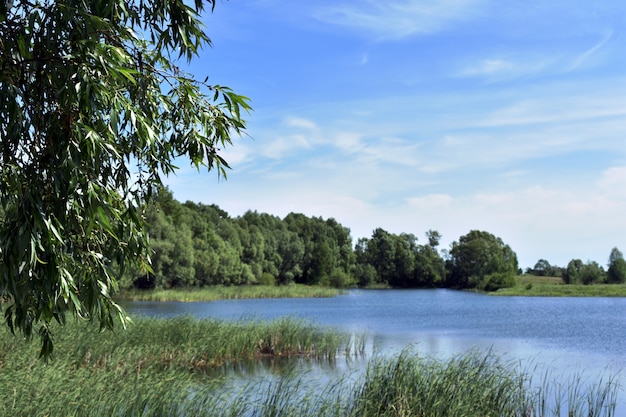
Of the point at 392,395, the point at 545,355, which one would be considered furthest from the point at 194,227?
the point at 392,395

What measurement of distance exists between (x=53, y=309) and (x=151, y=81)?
6.16 ft

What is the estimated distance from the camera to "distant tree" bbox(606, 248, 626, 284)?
7894cm

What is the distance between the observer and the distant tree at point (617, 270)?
78938 mm

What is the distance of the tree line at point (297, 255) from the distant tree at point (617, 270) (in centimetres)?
1272

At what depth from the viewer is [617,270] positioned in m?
79.2

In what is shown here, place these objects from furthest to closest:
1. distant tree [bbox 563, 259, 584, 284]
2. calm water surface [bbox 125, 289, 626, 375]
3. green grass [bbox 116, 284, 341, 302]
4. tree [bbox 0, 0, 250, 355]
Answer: distant tree [bbox 563, 259, 584, 284], green grass [bbox 116, 284, 341, 302], calm water surface [bbox 125, 289, 626, 375], tree [bbox 0, 0, 250, 355]

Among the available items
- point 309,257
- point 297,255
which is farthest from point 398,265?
point 297,255

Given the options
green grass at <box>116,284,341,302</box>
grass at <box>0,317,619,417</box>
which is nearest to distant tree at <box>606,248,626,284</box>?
green grass at <box>116,284,341,302</box>

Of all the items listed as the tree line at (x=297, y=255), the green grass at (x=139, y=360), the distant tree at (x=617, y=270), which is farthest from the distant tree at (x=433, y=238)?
the green grass at (x=139, y=360)

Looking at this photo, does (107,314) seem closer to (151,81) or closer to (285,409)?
(151,81)

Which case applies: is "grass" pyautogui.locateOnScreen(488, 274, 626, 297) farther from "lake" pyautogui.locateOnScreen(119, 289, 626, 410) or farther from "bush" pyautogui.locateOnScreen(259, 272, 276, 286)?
"bush" pyautogui.locateOnScreen(259, 272, 276, 286)

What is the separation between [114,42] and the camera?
417 cm

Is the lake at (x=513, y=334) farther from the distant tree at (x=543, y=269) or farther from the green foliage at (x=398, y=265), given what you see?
the distant tree at (x=543, y=269)

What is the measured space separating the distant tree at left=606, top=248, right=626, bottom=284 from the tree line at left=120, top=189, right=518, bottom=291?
1272 centimetres
